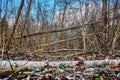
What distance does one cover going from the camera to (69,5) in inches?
545

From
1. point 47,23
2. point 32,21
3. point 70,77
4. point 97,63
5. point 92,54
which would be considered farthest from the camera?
point 32,21

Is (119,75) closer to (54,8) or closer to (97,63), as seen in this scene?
(97,63)

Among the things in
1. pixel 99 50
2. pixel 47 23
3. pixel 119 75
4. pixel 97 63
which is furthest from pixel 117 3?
pixel 119 75

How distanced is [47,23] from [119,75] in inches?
392

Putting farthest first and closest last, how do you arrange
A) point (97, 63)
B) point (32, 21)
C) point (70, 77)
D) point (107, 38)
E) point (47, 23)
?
point (32, 21) → point (47, 23) → point (107, 38) → point (97, 63) → point (70, 77)

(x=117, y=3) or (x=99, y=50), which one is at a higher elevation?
(x=117, y=3)

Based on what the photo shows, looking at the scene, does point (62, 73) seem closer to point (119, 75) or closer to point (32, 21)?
point (119, 75)

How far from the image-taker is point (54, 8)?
1434 centimetres

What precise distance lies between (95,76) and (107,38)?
4.71 meters

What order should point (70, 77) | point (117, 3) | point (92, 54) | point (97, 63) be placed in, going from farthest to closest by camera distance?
point (117, 3) < point (92, 54) < point (97, 63) < point (70, 77)

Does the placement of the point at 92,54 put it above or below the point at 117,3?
below

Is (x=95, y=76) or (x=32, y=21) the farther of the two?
(x=32, y=21)

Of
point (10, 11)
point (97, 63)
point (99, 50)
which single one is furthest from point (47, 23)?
point (97, 63)

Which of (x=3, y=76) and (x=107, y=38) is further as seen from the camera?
(x=107, y=38)
